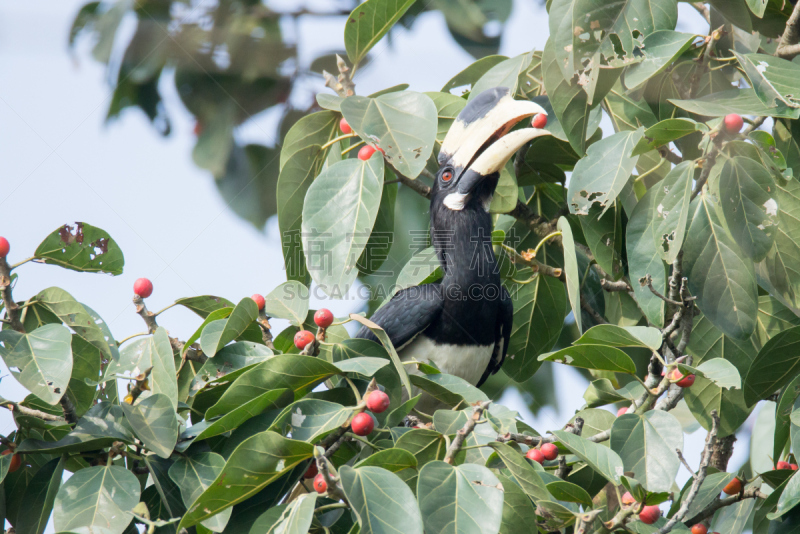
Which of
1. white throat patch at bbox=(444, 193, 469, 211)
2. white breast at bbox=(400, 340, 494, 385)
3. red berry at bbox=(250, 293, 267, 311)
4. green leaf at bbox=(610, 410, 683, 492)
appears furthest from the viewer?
white throat patch at bbox=(444, 193, 469, 211)

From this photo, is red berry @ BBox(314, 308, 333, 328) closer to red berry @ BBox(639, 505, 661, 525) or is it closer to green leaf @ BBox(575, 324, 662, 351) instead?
green leaf @ BBox(575, 324, 662, 351)

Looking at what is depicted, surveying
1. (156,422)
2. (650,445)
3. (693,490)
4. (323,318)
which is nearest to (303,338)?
(323,318)

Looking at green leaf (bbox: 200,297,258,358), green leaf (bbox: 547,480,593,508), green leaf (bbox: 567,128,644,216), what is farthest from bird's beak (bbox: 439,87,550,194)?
green leaf (bbox: 547,480,593,508)

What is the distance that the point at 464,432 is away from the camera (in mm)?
1471

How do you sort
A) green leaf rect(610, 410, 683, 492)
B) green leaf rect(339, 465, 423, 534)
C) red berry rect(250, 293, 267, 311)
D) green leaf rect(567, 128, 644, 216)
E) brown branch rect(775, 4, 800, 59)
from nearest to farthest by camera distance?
1. green leaf rect(339, 465, 423, 534)
2. green leaf rect(610, 410, 683, 492)
3. green leaf rect(567, 128, 644, 216)
4. red berry rect(250, 293, 267, 311)
5. brown branch rect(775, 4, 800, 59)

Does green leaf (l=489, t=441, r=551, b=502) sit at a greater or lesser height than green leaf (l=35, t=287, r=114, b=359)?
lesser

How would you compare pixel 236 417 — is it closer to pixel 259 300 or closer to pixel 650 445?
pixel 259 300

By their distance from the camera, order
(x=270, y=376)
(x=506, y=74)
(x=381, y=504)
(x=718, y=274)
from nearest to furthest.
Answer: (x=381, y=504)
(x=270, y=376)
(x=718, y=274)
(x=506, y=74)

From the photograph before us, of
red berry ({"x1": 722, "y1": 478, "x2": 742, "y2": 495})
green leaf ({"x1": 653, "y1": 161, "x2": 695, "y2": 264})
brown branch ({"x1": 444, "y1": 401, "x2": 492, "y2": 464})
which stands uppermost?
brown branch ({"x1": 444, "y1": 401, "x2": 492, "y2": 464})

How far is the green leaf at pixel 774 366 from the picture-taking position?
1.91 metres

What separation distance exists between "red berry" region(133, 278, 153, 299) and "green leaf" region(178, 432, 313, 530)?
0.71 m

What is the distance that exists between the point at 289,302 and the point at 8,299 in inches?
28.7

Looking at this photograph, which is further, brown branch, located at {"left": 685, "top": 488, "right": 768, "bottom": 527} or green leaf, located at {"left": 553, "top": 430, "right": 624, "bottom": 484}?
brown branch, located at {"left": 685, "top": 488, "right": 768, "bottom": 527}

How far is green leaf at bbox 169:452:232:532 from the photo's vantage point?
1.63m
